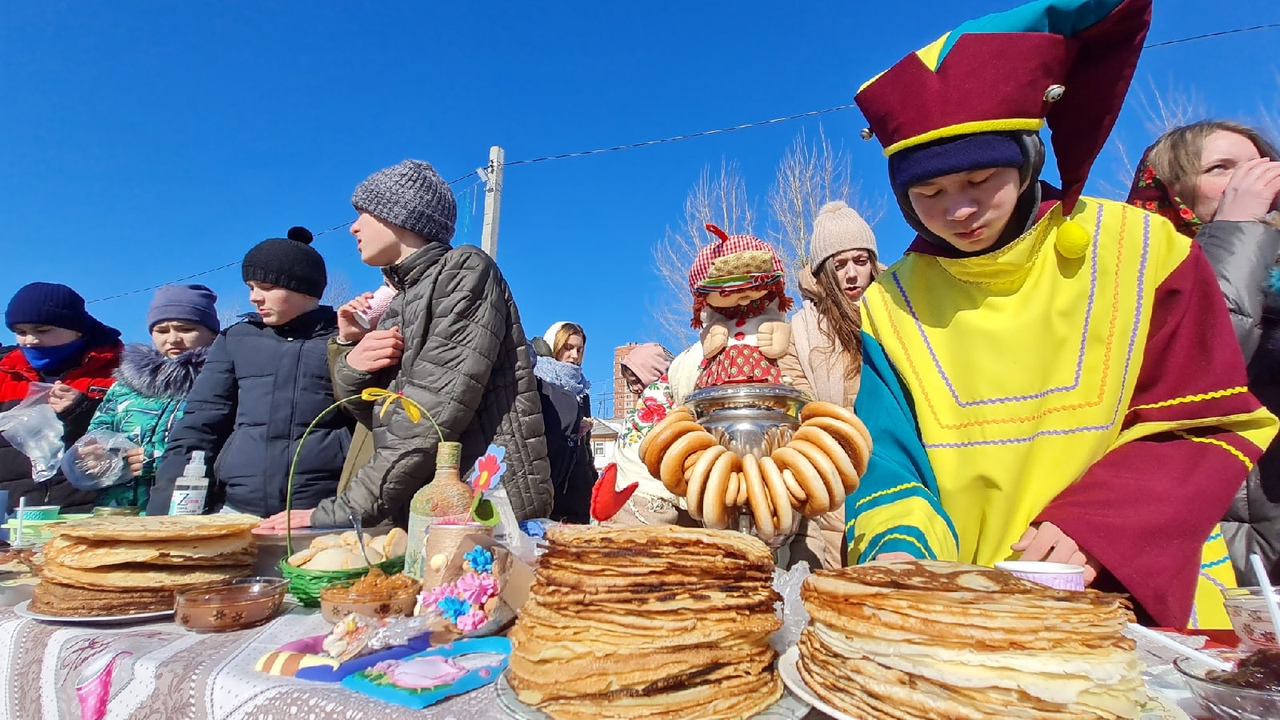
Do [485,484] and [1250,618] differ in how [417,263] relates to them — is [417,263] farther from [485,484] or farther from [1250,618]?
[1250,618]

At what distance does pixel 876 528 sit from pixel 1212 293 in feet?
3.30

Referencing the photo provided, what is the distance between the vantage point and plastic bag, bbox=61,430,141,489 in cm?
298

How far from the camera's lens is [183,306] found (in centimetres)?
414

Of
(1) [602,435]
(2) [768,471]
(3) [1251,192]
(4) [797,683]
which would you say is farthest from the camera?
(1) [602,435]

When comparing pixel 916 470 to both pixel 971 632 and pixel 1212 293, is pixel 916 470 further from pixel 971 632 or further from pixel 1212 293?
pixel 971 632

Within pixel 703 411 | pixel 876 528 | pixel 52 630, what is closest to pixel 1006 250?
pixel 876 528

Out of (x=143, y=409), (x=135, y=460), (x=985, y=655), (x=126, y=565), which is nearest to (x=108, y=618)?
(x=126, y=565)

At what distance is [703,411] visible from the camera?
1.44m

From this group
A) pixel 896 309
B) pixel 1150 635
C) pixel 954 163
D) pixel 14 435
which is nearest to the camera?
pixel 1150 635

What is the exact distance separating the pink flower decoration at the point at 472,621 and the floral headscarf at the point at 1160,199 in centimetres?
285

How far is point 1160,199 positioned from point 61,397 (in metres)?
6.29

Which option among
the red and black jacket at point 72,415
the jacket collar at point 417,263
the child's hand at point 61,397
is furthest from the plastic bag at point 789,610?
the child's hand at point 61,397

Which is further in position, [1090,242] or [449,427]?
[449,427]

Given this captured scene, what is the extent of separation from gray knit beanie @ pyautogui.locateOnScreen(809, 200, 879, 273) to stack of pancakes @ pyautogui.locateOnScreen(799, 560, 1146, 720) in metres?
2.52
